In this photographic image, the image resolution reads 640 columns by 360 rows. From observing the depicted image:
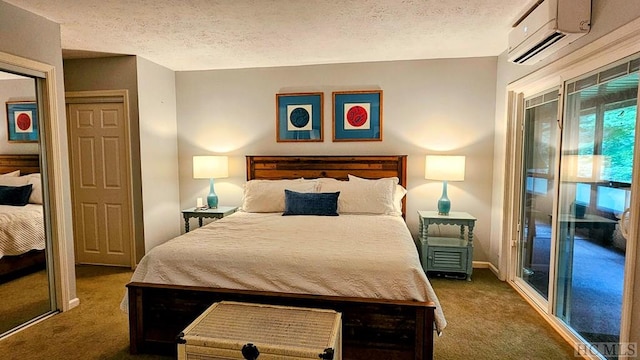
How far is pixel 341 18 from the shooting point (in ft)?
8.71

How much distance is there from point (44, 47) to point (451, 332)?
3.88 metres

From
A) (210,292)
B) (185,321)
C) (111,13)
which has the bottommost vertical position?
(185,321)

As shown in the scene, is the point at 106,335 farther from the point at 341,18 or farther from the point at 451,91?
the point at 451,91

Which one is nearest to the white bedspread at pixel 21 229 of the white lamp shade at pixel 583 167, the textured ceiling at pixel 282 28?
the textured ceiling at pixel 282 28

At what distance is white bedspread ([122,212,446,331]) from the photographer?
1.95 metres

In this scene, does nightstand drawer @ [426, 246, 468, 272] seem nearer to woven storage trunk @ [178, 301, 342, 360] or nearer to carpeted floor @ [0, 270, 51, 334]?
woven storage trunk @ [178, 301, 342, 360]

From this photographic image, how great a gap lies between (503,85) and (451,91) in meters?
0.53

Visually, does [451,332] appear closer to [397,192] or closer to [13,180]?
[397,192]

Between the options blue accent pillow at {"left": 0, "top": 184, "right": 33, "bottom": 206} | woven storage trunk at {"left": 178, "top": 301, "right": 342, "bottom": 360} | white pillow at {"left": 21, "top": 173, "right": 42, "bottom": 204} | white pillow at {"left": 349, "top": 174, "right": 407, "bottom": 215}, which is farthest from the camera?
white pillow at {"left": 349, "top": 174, "right": 407, "bottom": 215}

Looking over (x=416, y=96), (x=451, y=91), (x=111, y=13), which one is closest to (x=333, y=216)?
(x=416, y=96)

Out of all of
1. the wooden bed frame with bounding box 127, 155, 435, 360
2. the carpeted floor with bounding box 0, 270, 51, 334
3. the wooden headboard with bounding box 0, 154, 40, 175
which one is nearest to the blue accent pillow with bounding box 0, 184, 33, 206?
the wooden headboard with bounding box 0, 154, 40, 175

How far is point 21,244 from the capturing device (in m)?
2.59

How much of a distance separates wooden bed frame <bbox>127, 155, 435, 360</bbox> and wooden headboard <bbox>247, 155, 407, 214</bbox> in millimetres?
2097

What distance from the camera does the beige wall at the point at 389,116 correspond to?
3.77 meters
